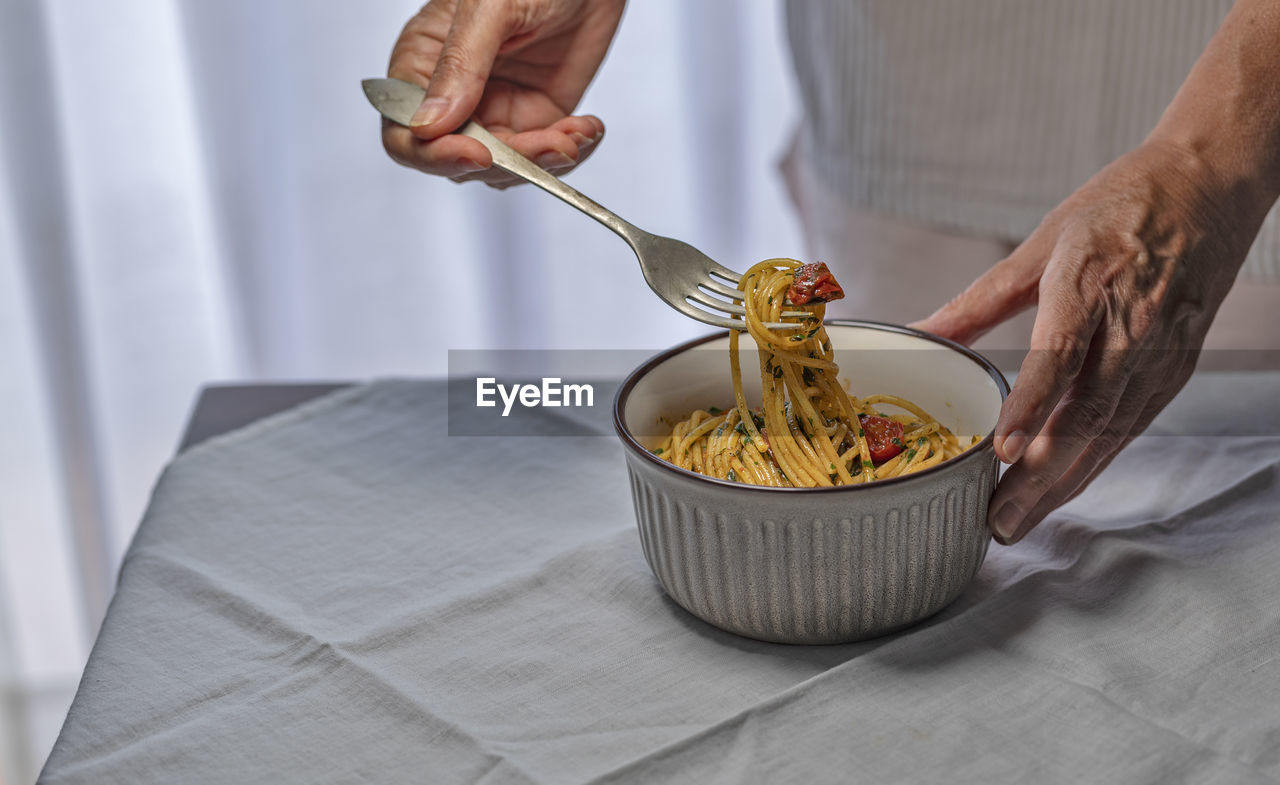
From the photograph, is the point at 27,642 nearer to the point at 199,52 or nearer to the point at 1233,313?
the point at 199,52

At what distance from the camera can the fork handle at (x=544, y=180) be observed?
3.25 feet

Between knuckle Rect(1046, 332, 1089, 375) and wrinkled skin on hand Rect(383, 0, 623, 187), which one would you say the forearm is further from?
wrinkled skin on hand Rect(383, 0, 623, 187)

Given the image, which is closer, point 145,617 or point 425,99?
point 145,617

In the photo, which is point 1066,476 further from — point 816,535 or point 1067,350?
point 816,535

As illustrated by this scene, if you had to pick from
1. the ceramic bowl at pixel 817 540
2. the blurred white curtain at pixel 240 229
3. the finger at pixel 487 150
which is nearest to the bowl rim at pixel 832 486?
the ceramic bowl at pixel 817 540

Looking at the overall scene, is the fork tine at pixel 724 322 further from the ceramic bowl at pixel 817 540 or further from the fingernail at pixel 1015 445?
the fingernail at pixel 1015 445

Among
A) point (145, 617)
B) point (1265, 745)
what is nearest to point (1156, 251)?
point (1265, 745)

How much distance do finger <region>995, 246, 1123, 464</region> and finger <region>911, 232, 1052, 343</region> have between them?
7 centimetres

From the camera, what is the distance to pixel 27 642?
222 cm

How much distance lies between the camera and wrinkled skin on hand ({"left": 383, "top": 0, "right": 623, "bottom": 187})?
3.65ft

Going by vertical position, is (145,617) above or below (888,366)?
below

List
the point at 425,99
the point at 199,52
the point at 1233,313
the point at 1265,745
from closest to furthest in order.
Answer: the point at 1265,745 → the point at 425,99 → the point at 1233,313 → the point at 199,52

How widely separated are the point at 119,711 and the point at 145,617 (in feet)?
0.41

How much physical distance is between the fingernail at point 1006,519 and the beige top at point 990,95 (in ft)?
2.36
